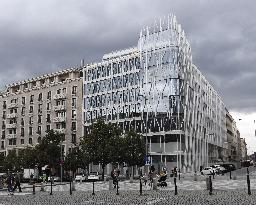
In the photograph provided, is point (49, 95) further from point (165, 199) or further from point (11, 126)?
point (165, 199)

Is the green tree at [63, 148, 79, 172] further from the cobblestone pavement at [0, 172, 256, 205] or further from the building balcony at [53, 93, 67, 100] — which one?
the cobblestone pavement at [0, 172, 256, 205]

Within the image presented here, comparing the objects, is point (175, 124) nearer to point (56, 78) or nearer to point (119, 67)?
point (119, 67)

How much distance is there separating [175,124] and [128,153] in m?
15.8

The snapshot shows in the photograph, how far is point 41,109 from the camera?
96750mm

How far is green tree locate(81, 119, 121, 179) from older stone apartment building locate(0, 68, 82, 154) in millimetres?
28037

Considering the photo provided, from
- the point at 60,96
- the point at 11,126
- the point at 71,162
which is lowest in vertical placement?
the point at 71,162

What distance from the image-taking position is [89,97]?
9012 cm

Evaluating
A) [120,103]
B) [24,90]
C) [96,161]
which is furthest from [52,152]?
[24,90]

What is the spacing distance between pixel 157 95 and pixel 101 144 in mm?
22317

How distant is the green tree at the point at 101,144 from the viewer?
196ft

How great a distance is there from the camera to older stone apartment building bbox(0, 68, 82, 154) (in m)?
91.3

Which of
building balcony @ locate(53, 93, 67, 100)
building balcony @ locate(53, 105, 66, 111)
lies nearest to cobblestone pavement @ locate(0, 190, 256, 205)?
building balcony @ locate(53, 105, 66, 111)

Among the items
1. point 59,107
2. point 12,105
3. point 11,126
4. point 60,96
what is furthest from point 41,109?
point 12,105

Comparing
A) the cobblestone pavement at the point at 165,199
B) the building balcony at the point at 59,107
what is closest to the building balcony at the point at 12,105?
the building balcony at the point at 59,107
